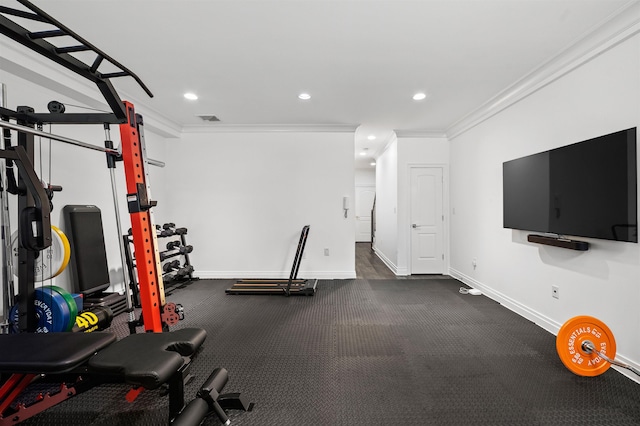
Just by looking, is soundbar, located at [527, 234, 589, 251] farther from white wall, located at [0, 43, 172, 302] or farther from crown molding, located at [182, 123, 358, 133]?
white wall, located at [0, 43, 172, 302]

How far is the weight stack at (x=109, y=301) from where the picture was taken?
305cm

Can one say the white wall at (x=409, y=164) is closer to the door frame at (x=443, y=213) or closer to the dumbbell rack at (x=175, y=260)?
the door frame at (x=443, y=213)

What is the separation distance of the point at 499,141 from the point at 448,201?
1617mm

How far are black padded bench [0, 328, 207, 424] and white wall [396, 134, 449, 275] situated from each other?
4090mm

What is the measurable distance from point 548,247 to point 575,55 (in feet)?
5.65

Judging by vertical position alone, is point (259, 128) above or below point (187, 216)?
above

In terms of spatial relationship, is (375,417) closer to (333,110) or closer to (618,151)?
(618,151)

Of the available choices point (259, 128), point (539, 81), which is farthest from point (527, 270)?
point (259, 128)

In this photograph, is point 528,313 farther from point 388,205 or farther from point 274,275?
point 274,275

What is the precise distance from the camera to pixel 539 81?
2.88 m

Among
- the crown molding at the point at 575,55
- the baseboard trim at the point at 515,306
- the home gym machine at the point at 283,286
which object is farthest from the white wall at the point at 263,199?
the crown molding at the point at 575,55

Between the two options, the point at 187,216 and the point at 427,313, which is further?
the point at 187,216

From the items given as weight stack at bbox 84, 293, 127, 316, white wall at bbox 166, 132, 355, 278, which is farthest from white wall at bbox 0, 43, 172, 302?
white wall at bbox 166, 132, 355, 278

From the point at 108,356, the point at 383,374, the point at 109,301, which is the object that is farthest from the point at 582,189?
the point at 109,301
